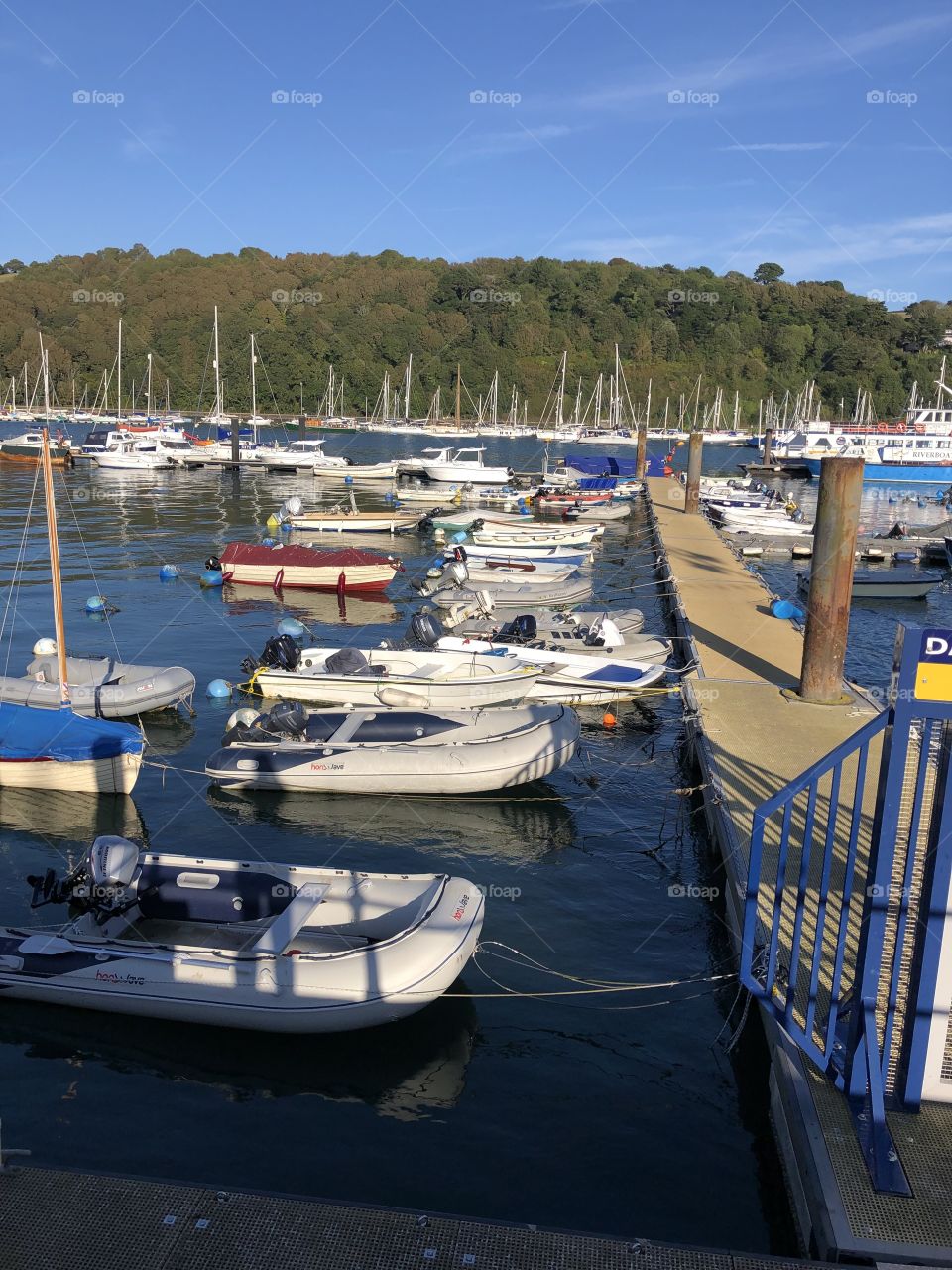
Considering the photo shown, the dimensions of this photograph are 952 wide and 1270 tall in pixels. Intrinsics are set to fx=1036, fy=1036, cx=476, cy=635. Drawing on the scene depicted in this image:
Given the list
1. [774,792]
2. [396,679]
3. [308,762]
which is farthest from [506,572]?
[774,792]

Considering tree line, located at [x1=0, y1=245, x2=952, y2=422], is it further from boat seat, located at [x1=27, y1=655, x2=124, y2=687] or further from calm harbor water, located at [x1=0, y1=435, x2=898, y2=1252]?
calm harbor water, located at [x1=0, y1=435, x2=898, y2=1252]

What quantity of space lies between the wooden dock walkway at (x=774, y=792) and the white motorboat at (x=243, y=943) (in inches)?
130

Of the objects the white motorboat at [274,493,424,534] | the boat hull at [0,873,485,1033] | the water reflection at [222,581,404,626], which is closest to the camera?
the boat hull at [0,873,485,1033]

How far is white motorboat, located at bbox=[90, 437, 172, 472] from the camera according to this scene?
244ft

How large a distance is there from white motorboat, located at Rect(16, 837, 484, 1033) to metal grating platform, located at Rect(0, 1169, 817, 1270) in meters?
3.27

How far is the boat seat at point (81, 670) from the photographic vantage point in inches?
Result: 766

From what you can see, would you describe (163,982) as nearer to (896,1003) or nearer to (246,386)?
(896,1003)

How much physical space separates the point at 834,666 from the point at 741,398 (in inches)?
6228

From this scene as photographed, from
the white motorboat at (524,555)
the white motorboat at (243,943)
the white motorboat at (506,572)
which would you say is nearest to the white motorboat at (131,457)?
the white motorboat at (524,555)

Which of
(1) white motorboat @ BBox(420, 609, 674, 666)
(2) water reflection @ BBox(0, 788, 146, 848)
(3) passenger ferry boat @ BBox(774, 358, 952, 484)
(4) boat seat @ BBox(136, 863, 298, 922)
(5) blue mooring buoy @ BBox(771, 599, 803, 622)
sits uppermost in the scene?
(3) passenger ferry boat @ BBox(774, 358, 952, 484)

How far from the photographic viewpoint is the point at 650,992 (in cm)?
1095

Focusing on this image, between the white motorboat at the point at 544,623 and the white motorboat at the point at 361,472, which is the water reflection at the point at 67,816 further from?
the white motorboat at the point at 361,472

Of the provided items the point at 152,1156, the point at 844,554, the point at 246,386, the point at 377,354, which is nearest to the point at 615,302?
the point at 377,354

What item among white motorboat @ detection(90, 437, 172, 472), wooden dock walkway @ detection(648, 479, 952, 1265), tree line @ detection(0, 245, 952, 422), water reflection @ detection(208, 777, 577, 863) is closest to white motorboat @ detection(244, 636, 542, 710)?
water reflection @ detection(208, 777, 577, 863)
